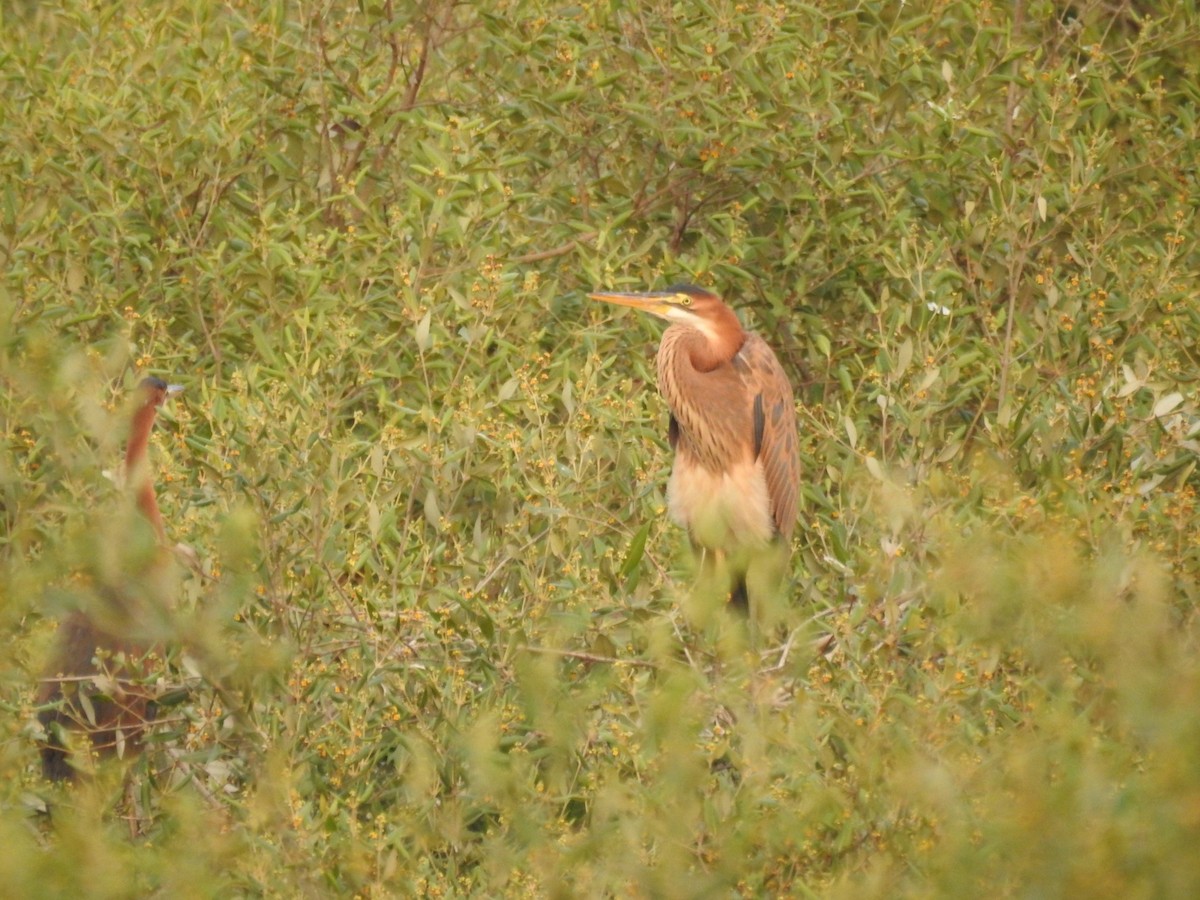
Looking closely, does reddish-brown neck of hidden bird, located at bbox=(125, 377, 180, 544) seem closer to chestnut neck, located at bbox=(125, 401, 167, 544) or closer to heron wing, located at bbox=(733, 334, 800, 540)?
chestnut neck, located at bbox=(125, 401, 167, 544)

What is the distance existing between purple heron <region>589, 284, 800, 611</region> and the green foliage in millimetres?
112

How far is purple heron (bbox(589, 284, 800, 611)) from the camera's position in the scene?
6129 millimetres

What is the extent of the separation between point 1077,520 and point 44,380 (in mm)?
2170

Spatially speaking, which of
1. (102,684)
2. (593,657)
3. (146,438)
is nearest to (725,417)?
(146,438)

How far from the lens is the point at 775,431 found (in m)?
6.14

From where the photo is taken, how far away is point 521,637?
3930mm

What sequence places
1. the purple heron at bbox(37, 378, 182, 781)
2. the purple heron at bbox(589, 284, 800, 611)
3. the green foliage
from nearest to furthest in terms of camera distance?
the green foliage → the purple heron at bbox(37, 378, 182, 781) → the purple heron at bbox(589, 284, 800, 611)

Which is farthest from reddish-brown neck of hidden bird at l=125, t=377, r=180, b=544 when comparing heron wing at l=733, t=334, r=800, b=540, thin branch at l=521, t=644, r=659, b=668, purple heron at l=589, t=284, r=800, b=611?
heron wing at l=733, t=334, r=800, b=540

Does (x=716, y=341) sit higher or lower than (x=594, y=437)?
lower

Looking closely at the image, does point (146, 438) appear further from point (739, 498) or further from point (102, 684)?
point (739, 498)

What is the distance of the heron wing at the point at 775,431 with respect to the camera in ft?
20.1

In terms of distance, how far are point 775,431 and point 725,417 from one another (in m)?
0.19

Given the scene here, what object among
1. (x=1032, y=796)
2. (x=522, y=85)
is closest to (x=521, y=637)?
(x=1032, y=796)

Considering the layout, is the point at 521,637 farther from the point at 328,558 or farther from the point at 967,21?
the point at 967,21
